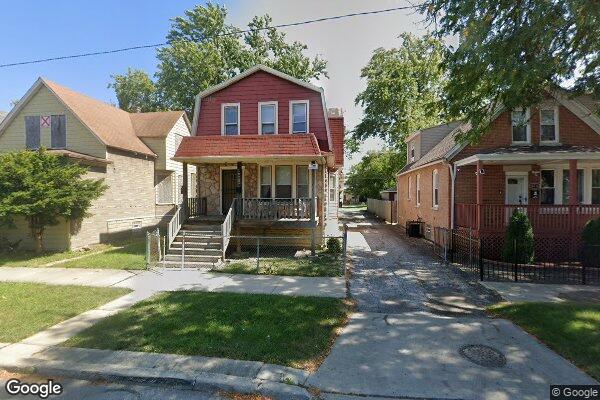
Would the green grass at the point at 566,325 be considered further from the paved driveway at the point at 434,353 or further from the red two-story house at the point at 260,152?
the red two-story house at the point at 260,152

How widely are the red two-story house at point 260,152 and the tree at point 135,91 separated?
33.3 meters

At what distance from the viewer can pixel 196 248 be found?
11953 millimetres

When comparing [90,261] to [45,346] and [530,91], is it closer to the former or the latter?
[45,346]

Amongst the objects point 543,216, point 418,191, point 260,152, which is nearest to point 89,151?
point 260,152

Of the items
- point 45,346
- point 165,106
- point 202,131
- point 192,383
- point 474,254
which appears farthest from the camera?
point 165,106

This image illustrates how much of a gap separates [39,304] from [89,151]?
10803 millimetres

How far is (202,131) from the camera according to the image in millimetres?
15023

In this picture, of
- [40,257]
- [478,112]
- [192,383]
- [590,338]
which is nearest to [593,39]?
[478,112]

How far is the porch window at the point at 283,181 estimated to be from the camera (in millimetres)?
14297

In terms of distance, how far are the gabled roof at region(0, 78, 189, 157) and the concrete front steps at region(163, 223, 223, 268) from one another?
284 inches

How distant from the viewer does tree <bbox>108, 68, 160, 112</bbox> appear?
4367 centimetres

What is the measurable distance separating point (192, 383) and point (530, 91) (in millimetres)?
11013

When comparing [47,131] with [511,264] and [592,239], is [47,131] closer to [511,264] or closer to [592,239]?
[511,264]

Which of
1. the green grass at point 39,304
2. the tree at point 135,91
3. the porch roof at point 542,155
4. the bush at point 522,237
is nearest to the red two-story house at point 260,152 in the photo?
the green grass at point 39,304
